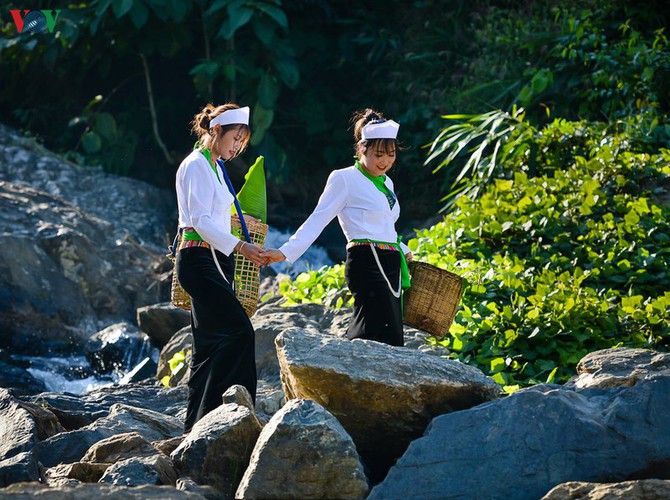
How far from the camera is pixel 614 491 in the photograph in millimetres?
3484

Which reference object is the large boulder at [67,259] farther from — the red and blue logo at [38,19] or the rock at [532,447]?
the rock at [532,447]

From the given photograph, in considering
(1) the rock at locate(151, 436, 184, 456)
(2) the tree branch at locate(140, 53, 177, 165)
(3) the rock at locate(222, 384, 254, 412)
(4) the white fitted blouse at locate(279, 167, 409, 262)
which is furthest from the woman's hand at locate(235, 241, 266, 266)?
(2) the tree branch at locate(140, 53, 177, 165)

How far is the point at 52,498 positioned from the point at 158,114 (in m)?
11.5

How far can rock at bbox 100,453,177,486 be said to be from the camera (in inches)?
149

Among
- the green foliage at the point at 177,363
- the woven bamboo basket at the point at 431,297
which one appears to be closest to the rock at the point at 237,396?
the woven bamboo basket at the point at 431,297

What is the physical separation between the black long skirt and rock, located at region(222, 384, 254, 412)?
2.83 feet

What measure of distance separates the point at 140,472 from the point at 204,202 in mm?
1373

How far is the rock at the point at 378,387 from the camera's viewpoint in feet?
14.0

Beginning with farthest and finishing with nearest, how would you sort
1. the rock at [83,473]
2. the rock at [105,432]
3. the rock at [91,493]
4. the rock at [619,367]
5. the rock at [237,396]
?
the rock at [105,432] < the rock at [619,367] < the rock at [237,396] < the rock at [83,473] < the rock at [91,493]

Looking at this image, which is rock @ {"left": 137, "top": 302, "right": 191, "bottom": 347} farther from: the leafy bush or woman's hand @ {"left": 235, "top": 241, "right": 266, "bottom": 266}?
woman's hand @ {"left": 235, "top": 241, "right": 266, "bottom": 266}

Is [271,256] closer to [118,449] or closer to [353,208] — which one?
[353,208]

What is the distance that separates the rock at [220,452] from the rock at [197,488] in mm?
116

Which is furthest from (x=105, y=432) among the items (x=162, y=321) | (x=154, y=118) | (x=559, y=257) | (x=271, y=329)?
(x=154, y=118)

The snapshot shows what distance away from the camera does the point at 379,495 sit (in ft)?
12.3
